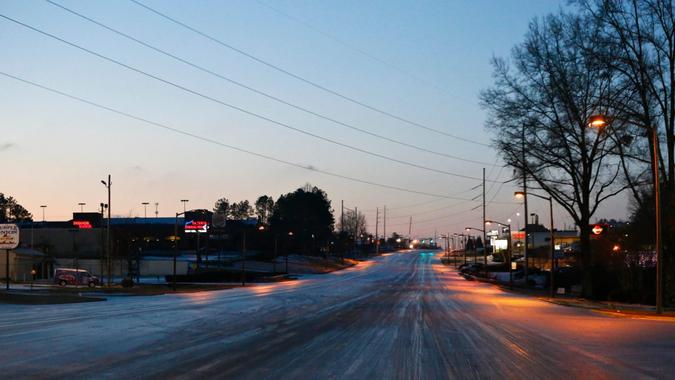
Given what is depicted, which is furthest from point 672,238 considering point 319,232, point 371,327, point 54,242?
point 319,232

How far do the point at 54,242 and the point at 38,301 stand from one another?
316ft

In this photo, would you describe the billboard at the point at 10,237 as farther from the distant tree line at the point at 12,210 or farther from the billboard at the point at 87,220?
the distant tree line at the point at 12,210

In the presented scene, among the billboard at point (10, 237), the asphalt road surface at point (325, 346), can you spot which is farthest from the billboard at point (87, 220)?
the asphalt road surface at point (325, 346)

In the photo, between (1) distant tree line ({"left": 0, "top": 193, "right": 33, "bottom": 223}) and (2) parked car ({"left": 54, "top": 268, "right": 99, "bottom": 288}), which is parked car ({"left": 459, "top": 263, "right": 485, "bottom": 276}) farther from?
(1) distant tree line ({"left": 0, "top": 193, "right": 33, "bottom": 223})

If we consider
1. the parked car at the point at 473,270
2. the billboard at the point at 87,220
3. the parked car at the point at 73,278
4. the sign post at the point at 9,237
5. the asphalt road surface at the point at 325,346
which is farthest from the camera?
the billboard at the point at 87,220

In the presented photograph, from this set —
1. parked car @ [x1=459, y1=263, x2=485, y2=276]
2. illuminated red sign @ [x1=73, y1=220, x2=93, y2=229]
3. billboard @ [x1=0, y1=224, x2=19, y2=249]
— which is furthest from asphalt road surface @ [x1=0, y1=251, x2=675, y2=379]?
illuminated red sign @ [x1=73, y1=220, x2=93, y2=229]

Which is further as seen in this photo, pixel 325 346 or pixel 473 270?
pixel 473 270

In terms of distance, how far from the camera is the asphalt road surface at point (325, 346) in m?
12.9

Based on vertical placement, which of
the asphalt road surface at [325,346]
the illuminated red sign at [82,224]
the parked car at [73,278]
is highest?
the illuminated red sign at [82,224]

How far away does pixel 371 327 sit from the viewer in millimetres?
22703

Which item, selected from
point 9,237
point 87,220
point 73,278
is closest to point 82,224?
point 87,220

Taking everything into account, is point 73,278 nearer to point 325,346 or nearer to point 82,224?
point 82,224

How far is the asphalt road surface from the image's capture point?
509 inches

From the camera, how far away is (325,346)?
55.8 ft
